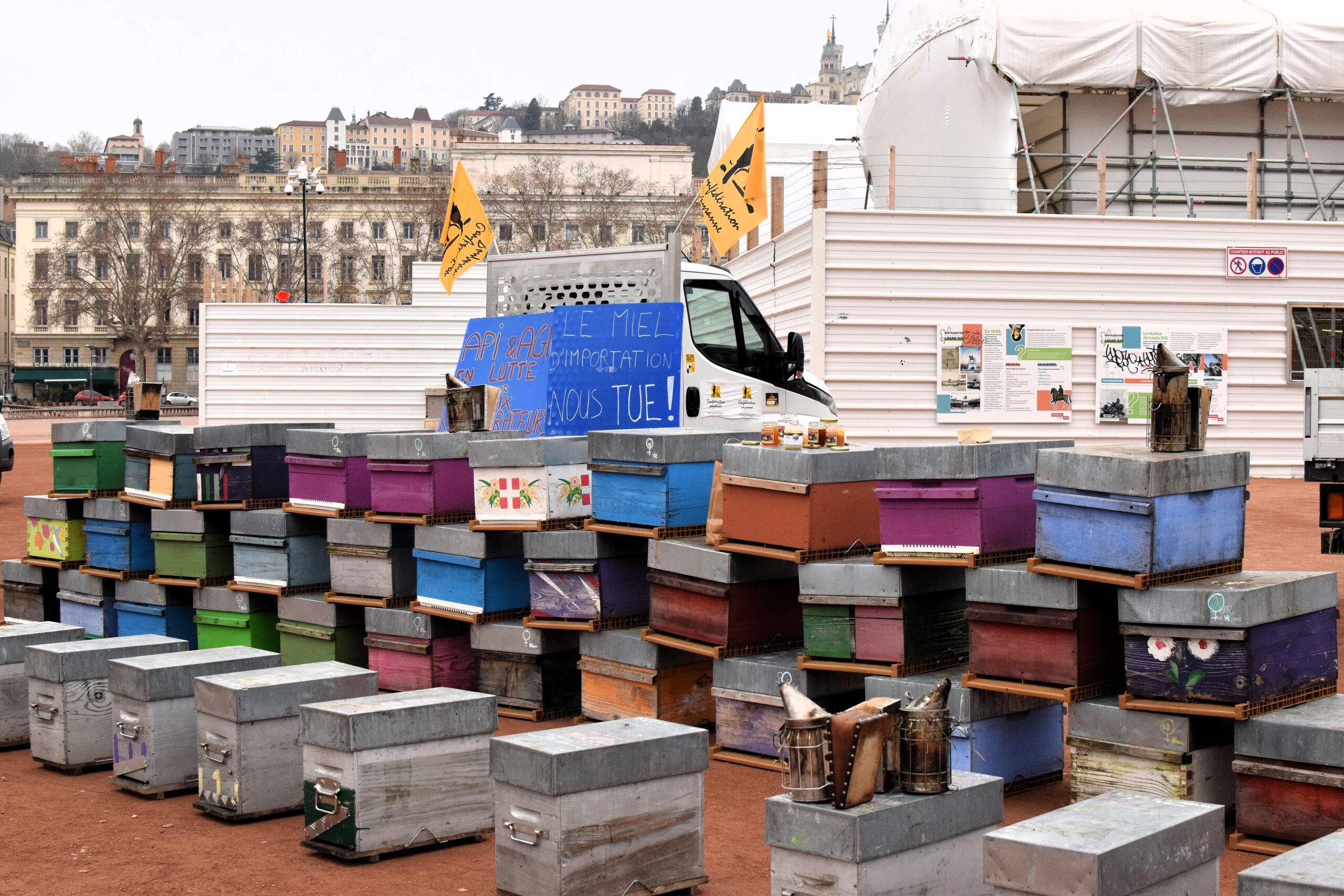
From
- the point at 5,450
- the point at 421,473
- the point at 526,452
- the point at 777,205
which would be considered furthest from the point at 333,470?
the point at 5,450

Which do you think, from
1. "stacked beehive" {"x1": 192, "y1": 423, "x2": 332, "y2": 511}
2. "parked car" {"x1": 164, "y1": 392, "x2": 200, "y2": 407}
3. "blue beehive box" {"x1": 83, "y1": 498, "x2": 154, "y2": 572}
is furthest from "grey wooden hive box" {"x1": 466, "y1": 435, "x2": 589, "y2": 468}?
"parked car" {"x1": 164, "y1": 392, "x2": 200, "y2": 407}

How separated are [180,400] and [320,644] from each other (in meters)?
71.6

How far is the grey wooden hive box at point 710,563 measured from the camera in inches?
348

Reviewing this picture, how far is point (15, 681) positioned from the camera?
9.58 metres

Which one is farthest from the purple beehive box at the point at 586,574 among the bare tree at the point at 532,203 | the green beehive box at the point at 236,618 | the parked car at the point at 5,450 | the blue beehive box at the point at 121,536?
the bare tree at the point at 532,203

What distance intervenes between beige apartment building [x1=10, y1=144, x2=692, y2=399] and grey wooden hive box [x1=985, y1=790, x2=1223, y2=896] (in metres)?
68.5

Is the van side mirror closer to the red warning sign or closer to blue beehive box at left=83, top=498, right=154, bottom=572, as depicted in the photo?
blue beehive box at left=83, top=498, right=154, bottom=572

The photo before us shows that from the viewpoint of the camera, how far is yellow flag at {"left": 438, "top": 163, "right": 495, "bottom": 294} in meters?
18.0

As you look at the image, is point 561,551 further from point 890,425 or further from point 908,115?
point 908,115

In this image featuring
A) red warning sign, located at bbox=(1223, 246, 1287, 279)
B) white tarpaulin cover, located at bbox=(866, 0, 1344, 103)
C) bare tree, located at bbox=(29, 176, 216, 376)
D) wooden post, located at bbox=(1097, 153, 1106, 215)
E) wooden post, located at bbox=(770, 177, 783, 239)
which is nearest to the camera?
wooden post, located at bbox=(1097, 153, 1106, 215)

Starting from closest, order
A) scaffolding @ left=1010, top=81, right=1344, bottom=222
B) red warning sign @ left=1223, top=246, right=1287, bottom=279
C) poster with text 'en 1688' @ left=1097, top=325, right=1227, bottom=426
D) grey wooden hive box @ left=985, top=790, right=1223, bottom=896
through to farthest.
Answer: grey wooden hive box @ left=985, top=790, right=1223, bottom=896
poster with text 'en 1688' @ left=1097, top=325, right=1227, bottom=426
red warning sign @ left=1223, top=246, right=1287, bottom=279
scaffolding @ left=1010, top=81, right=1344, bottom=222

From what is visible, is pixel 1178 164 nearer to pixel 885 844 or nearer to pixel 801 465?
pixel 801 465

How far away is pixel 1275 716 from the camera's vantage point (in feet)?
22.4

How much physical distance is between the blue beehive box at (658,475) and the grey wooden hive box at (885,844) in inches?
149
